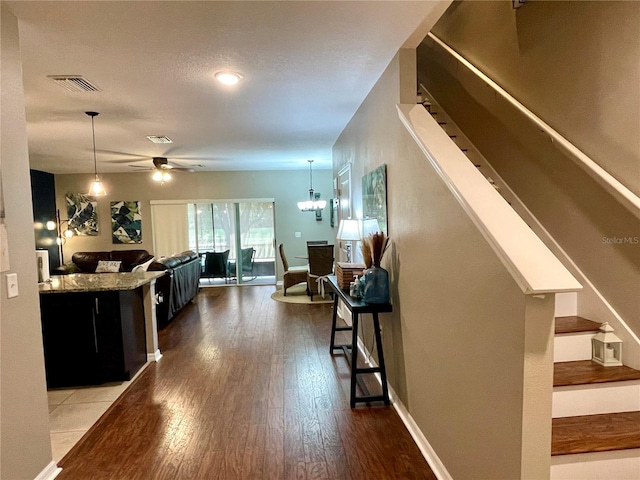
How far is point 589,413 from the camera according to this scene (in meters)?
1.87

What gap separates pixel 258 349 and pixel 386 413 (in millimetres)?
1826

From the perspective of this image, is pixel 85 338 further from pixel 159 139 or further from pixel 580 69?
pixel 580 69

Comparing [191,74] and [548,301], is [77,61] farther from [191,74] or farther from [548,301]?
[548,301]

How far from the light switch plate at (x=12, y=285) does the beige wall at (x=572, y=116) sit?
3187mm

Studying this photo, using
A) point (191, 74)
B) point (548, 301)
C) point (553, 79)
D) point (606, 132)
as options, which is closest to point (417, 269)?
point (548, 301)

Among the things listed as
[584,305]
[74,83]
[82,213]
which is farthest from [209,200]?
[584,305]

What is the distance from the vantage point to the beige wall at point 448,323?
4.56ft

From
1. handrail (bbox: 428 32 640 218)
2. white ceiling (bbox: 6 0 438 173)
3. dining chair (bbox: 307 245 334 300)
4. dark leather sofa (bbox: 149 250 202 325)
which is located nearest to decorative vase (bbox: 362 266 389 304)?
handrail (bbox: 428 32 640 218)

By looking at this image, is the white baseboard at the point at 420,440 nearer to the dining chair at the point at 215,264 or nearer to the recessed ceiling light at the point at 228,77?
the recessed ceiling light at the point at 228,77

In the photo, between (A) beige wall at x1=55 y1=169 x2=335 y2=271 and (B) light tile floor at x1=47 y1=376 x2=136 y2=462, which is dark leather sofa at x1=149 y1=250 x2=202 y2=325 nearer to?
(B) light tile floor at x1=47 y1=376 x2=136 y2=462

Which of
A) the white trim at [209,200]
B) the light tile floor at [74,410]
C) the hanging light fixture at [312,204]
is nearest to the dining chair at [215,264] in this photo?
the white trim at [209,200]

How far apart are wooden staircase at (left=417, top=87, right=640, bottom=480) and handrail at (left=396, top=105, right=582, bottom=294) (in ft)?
2.76

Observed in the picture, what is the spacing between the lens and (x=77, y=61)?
8.14 feet

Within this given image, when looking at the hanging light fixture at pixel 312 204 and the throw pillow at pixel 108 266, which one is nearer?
the throw pillow at pixel 108 266
